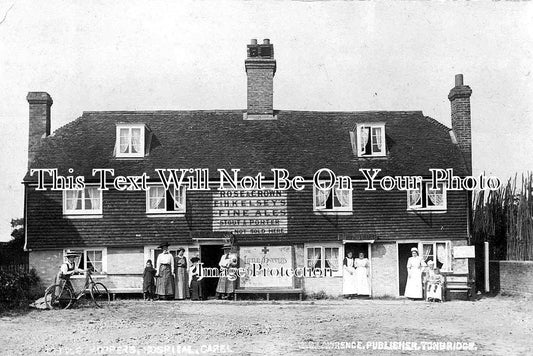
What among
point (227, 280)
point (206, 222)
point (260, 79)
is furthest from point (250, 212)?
point (260, 79)

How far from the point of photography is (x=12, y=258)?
2409cm

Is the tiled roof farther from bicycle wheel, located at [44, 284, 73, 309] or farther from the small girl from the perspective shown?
bicycle wheel, located at [44, 284, 73, 309]

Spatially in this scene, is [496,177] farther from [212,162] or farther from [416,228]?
[212,162]

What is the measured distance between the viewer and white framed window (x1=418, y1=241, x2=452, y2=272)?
23.3 metres

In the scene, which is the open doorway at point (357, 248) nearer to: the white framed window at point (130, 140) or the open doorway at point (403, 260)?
the open doorway at point (403, 260)

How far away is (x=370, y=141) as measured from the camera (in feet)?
80.4

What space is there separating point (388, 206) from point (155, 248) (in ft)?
28.6

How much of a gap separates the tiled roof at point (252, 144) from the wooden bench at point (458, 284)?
3.87 meters

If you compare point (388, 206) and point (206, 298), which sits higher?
point (388, 206)

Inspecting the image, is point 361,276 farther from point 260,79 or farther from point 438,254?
point 260,79

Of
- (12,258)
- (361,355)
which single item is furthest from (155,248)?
(361,355)

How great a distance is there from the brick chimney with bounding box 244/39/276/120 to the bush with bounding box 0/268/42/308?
33.8 ft

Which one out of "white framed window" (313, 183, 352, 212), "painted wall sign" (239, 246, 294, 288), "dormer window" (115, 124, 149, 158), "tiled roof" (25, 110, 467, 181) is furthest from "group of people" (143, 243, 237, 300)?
"dormer window" (115, 124, 149, 158)

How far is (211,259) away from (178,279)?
1.96m
